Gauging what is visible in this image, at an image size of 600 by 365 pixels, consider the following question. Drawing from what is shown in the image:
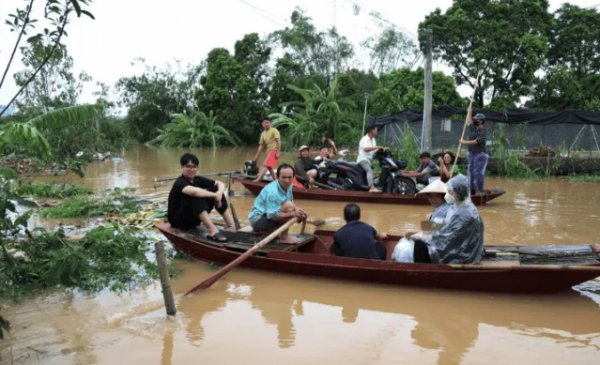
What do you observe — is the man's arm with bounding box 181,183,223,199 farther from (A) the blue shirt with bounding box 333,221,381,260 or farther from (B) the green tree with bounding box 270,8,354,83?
(B) the green tree with bounding box 270,8,354,83

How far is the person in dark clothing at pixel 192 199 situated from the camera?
6371 mm

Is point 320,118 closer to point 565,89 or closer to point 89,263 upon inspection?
point 565,89

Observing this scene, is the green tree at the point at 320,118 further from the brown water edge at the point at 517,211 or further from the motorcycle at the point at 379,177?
the motorcycle at the point at 379,177

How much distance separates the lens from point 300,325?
4.94 m

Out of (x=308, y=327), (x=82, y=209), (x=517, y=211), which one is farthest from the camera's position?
(x=517, y=211)

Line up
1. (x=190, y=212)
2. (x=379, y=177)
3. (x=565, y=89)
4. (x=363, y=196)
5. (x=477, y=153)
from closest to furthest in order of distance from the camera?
(x=190, y=212), (x=477, y=153), (x=363, y=196), (x=379, y=177), (x=565, y=89)

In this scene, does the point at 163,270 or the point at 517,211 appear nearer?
the point at 163,270

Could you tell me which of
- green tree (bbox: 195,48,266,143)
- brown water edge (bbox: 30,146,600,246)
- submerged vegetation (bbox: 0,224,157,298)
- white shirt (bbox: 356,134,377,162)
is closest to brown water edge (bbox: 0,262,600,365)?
submerged vegetation (bbox: 0,224,157,298)

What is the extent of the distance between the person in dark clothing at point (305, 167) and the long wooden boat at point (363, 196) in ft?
0.96

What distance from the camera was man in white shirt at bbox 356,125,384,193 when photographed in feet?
34.6

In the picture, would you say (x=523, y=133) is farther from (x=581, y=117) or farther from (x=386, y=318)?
(x=386, y=318)

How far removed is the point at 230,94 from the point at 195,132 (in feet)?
10.6

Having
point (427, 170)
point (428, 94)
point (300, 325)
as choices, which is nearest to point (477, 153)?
point (427, 170)

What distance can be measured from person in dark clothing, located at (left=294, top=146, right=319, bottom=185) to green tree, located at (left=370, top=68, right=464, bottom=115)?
46.3 feet
